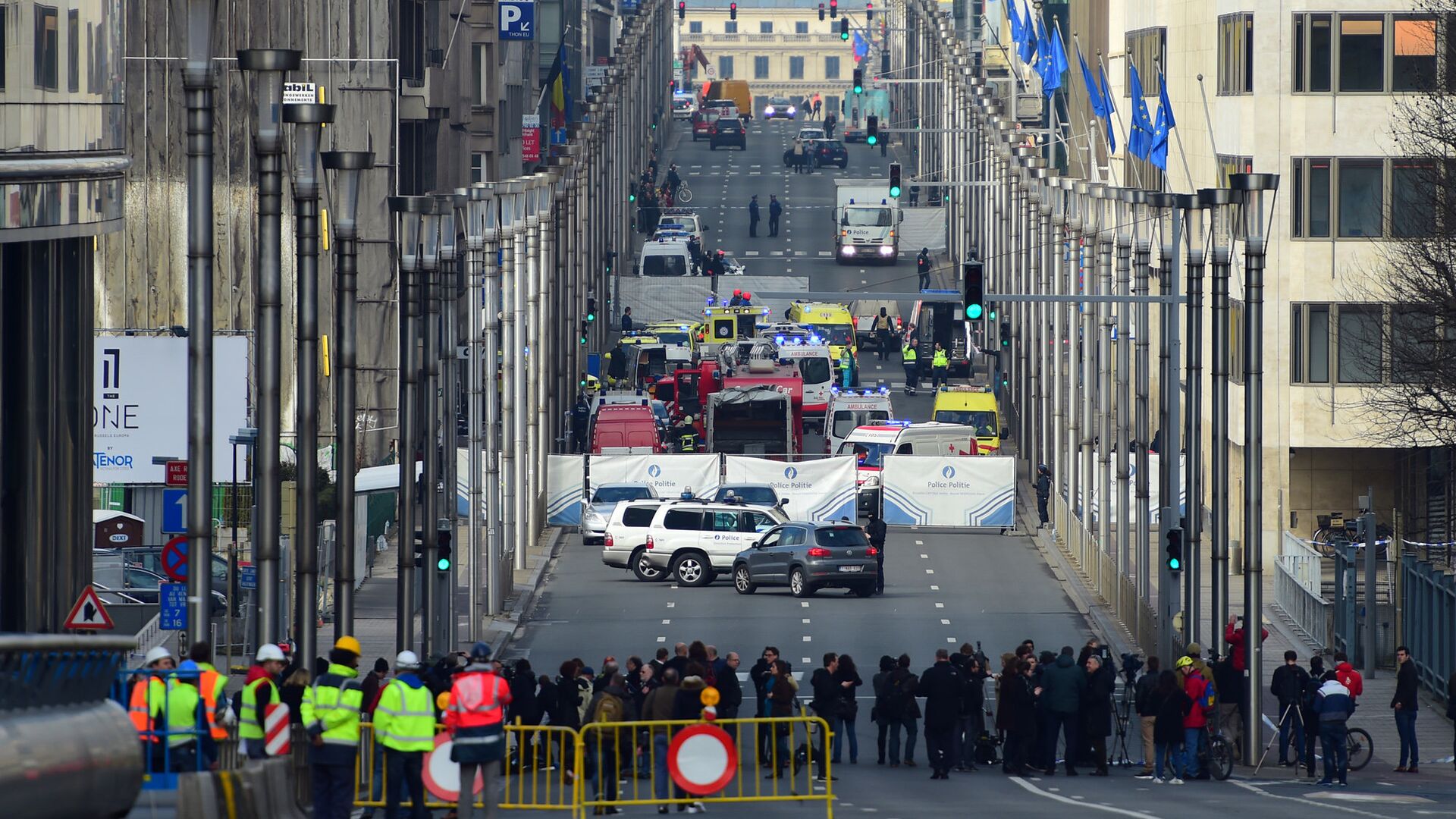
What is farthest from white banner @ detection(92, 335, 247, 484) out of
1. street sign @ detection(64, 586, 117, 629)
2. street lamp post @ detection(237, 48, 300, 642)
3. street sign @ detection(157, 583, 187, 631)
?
street lamp post @ detection(237, 48, 300, 642)

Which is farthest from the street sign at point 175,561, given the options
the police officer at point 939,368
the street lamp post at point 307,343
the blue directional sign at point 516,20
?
the blue directional sign at point 516,20

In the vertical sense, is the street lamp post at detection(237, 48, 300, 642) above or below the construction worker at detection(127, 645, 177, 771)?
above

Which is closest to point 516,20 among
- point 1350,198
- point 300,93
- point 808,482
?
point 808,482

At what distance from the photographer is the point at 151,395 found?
4172 cm

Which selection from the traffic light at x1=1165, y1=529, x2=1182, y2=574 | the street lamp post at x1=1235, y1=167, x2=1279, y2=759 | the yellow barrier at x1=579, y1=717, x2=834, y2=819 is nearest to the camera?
the yellow barrier at x1=579, y1=717, x2=834, y2=819

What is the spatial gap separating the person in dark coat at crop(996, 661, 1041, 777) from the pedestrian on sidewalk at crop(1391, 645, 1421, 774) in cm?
422

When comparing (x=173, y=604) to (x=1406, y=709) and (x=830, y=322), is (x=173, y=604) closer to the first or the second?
(x=1406, y=709)

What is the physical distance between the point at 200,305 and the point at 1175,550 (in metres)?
17.1

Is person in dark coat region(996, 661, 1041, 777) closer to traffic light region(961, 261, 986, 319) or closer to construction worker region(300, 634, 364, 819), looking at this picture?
traffic light region(961, 261, 986, 319)

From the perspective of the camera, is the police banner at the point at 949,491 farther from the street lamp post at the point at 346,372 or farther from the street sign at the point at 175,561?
the street lamp post at the point at 346,372

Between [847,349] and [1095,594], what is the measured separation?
124ft

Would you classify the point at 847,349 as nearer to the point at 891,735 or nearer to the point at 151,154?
the point at 151,154

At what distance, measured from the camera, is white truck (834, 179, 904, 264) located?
376 feet

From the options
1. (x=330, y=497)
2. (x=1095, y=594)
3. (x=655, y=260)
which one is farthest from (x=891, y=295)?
(x=655, y=260)
